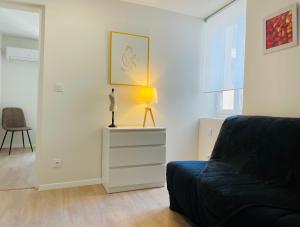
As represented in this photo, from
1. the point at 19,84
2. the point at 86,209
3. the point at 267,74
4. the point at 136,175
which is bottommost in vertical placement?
the point at 86,209

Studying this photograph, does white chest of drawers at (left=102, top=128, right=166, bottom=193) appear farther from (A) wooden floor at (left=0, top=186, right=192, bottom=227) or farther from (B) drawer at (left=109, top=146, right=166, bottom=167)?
(A) wooden floor at (left=0, top=186, right=192, bottom=227)

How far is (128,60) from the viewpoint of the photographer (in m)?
3.03

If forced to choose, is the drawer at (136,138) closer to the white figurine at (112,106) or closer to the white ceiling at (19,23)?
the white figurine at (112,106)

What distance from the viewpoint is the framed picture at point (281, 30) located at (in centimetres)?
193

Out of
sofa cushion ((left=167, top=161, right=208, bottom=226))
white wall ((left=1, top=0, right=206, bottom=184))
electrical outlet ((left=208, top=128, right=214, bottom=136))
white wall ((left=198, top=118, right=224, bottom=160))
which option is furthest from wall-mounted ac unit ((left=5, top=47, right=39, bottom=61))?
sofa cushion ((left=167, top=161, right=208, bottom=226))

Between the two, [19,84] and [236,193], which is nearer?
[236,193]

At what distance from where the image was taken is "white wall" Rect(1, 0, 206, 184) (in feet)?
8.86

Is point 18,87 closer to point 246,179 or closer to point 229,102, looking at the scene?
point 229,102

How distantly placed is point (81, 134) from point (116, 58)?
1059 millimetres

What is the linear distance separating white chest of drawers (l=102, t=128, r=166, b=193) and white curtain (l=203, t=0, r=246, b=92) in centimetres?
110

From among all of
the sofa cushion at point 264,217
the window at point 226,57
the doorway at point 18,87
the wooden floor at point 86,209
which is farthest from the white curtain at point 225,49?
the doorway at point 18,87

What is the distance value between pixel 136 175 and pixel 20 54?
3869mm

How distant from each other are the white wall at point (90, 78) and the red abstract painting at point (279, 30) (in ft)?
4.53

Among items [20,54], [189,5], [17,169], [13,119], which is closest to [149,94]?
[189,5]
